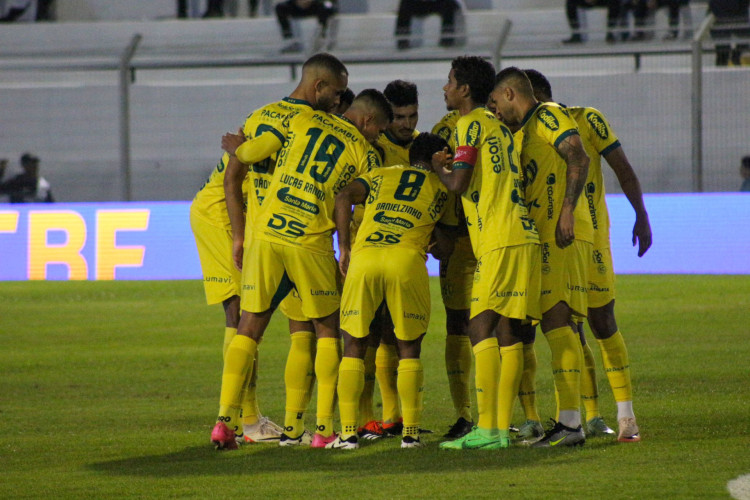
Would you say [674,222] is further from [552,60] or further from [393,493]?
[393,493]

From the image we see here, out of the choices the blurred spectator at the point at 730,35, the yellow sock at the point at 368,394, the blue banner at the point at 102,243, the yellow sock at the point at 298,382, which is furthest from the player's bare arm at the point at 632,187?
the blurred spectator at the point at 730,35

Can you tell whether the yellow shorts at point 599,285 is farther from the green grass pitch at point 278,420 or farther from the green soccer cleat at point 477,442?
the green soccer cleat at point 477,442

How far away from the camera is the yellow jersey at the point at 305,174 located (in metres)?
6.12

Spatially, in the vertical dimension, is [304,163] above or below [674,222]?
above

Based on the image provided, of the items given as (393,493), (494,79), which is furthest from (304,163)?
(393,493)

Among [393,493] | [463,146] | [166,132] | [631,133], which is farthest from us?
[166,132]

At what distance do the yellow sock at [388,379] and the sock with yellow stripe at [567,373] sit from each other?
1.10m

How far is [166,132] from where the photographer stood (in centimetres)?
2067

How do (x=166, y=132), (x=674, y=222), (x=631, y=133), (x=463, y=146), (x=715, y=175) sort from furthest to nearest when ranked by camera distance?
(x=166, y=132), (x=631, y=133), (x=715, y=175), (x=674, y=222), (x=463, y=146)

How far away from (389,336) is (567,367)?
121 centimetres

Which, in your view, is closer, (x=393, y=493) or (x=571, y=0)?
(x=393, y=493)

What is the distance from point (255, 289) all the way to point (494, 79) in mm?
1710

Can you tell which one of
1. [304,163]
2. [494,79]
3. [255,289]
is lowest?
[255,289]

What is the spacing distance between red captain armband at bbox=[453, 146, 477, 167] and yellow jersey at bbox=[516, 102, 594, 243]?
398 mm
